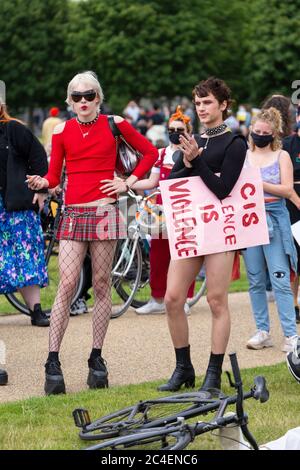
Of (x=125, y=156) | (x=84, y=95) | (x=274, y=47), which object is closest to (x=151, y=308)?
(x=125, y=156)

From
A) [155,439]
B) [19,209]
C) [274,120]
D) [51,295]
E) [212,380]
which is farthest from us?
[51,295]

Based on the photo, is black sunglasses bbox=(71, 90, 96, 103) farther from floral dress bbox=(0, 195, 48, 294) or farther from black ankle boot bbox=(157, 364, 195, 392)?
floral dress bbox=(0, 195, 48, 294)

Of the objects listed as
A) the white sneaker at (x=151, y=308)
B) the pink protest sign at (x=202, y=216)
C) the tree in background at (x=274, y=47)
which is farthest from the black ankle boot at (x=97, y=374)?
the tree in background at (x=274, y=47)

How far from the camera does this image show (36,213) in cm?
992

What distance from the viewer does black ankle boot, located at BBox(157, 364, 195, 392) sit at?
7.38 m

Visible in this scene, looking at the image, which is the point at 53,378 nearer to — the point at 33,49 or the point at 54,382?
the point at 54,382

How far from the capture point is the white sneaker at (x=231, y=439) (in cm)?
532

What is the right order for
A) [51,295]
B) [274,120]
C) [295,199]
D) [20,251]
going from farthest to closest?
[51,295]
[20,251]
[295,199]
[274,120]

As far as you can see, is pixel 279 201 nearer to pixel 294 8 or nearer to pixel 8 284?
pixel 8 284

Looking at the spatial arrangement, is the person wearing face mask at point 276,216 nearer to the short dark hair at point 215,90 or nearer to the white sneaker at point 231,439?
the short dark hair at point 215,90

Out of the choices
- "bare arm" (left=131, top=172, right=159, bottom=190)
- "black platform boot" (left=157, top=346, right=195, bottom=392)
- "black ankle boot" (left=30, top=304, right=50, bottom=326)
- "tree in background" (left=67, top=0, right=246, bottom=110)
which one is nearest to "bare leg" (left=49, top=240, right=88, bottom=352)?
"black platform boot" (left=157, top=346, right=195, bottom=392)

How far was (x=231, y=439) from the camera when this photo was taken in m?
5.32

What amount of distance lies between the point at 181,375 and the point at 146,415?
195 centimetres
